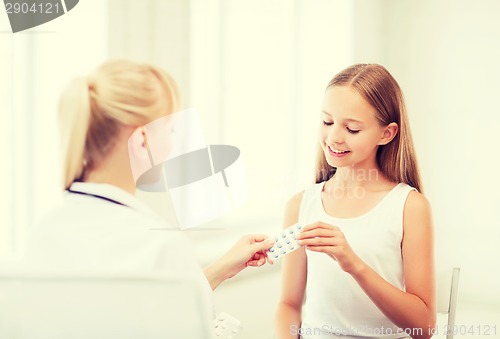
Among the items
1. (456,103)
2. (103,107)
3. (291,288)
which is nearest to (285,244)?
(291,288)

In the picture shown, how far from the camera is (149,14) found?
0.84m

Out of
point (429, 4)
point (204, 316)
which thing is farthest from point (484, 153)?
point (204, 316)

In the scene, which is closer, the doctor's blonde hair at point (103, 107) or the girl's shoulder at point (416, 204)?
the doctor's blonde hair at point (103, 107)

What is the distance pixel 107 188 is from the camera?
740 mm

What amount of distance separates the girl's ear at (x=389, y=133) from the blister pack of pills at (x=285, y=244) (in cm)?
17

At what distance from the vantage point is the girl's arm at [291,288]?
963 mm

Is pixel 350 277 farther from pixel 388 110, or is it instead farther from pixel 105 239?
pixel 105 239

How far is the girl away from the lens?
0.90m

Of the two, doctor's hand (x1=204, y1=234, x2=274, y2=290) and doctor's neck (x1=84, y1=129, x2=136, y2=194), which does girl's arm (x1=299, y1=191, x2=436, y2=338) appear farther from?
doctor's neck (x1=84, y1=129, x2=136, y2=194)

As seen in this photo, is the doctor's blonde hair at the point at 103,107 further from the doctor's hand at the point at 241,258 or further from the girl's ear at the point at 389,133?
the girl's ear at the point at 389,133

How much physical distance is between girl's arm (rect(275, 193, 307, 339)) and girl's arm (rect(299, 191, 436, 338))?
121 mm

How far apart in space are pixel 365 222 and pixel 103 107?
1.25 feet

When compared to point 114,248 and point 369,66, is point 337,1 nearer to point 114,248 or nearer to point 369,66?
point 369,66

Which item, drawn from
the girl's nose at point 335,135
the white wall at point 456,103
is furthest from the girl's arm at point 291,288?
the white wall at point 456,103
